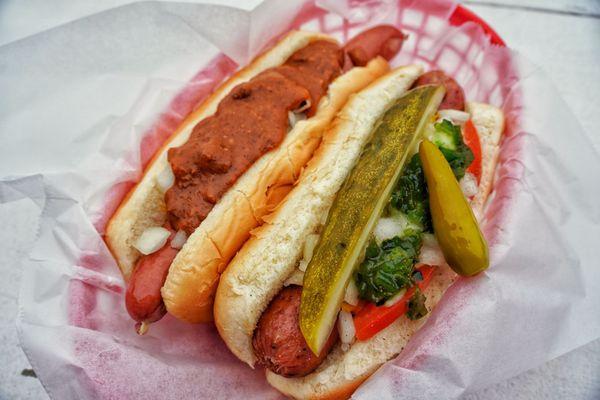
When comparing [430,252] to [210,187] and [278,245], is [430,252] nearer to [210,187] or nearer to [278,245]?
Answer: [278,245]

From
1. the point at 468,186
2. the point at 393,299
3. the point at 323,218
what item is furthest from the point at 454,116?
the point at 393,299

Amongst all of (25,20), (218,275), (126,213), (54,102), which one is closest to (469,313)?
(218,275)

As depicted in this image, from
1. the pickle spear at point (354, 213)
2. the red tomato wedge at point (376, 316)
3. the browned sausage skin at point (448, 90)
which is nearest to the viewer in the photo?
the pickle spear at point (354, 213)

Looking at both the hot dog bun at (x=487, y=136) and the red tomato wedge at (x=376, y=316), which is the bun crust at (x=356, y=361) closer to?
the red tomato wedge at (x=376, y=316)

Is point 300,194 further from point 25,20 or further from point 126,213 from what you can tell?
point 25,20

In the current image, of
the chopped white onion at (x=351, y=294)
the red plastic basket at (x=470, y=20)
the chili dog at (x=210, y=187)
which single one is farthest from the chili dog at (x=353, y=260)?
the red plastic basket at (x=470, y=20)

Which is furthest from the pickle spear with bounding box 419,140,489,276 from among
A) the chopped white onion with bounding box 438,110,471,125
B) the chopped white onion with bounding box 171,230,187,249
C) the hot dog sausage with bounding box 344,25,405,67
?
the chopped white onion with bounding box 171,230,187,249
